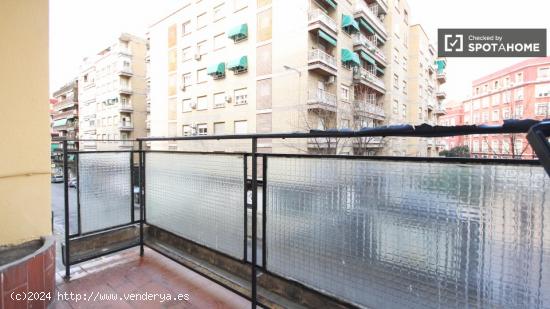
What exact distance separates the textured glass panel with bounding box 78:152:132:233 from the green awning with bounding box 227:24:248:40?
51.6 ft

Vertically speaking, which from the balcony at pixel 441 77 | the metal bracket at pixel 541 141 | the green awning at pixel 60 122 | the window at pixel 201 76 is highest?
the balcony at pixel 441 77

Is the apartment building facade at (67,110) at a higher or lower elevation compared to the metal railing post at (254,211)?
higher

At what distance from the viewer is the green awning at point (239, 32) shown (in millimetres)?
16859

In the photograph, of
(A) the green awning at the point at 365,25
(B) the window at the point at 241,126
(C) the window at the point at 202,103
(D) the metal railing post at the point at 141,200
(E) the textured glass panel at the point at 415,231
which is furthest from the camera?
(C) the window at the point at 202,103

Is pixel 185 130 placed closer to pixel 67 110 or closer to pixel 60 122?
pixel 67 110

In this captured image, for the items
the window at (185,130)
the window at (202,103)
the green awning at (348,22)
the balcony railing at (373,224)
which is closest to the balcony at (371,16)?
the green awning at (348,22)

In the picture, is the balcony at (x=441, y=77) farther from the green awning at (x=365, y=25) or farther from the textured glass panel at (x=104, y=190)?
the textured glass panel at (x=104, y=190)

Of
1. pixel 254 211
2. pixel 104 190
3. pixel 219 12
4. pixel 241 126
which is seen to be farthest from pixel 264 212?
pixel 219 12

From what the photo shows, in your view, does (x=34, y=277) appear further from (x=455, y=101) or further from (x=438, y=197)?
(x=455, y=101)

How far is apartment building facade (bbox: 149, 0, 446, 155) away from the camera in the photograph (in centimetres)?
1500

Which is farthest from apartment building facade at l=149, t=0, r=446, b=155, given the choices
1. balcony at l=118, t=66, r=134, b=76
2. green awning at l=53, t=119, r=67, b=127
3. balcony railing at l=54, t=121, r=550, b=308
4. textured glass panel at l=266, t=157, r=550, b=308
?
green awning at l=53, t=119, r=67, b=127

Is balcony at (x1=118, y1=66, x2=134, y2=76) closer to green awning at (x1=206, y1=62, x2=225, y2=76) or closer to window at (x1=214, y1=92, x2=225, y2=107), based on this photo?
green awning at (x1=206, y1=62, x2=225, y2=76)

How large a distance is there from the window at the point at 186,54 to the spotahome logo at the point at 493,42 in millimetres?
16460

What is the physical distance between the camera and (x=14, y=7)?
198cm
